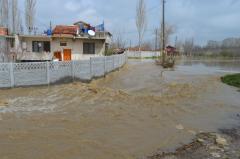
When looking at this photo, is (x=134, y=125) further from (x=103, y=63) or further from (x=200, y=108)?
(x=103, y=63)

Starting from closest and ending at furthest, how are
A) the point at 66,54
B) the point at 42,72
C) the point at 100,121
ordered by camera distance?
the point at 100,121, the point at 42,72, the point at 66,54

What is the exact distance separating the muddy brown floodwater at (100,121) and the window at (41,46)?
22757 mm

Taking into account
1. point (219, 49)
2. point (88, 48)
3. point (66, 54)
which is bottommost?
point (66, 54)

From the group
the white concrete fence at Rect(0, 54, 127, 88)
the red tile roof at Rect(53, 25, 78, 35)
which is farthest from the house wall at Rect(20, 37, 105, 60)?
the white concrete fence at Rect(0, 54, 127, 88)

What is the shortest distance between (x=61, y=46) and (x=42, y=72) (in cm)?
2195

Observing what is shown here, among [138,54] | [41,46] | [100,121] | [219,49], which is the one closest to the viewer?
[100,121]

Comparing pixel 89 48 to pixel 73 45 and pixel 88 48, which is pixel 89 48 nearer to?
pixel 88 48

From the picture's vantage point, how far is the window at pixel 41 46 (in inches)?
1336

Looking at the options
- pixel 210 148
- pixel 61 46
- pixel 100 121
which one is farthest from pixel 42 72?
pixel 61 46

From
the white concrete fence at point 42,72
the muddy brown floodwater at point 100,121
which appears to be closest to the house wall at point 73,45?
the white concrete fence at point 42,72

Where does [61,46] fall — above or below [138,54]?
above

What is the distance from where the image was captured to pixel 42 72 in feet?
41.7

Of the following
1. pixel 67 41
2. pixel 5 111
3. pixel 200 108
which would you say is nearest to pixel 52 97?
pixel 5 111

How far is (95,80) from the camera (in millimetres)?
15930
